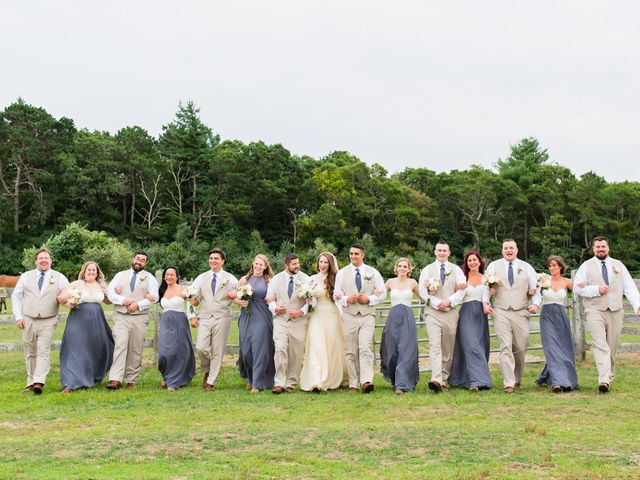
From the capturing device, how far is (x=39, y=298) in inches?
405

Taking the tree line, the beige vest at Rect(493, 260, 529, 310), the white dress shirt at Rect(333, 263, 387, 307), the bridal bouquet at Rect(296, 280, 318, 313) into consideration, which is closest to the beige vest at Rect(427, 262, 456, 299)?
the beige vest at Rect(493, 260, 529, 310)

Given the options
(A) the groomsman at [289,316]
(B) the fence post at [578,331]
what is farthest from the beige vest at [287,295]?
(B) the fence post at [578,331]

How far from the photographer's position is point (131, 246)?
51.2m

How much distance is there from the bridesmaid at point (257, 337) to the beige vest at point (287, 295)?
28cm

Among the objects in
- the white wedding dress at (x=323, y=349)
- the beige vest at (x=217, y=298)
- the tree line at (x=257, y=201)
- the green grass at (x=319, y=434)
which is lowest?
the green grass at (x=319, y=434)

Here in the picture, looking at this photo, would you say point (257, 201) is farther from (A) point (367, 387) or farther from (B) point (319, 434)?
(B) point (319, 434)

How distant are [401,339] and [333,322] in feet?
3.50

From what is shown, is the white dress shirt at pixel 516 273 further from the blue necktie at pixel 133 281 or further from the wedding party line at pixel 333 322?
the blue necktie at pixel 133 281

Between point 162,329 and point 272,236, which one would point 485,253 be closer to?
point 272,236

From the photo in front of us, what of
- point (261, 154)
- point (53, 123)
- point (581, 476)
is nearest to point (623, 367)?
point (581, 476)

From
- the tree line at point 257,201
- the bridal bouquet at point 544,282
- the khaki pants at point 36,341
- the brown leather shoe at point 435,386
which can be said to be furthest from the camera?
the tree line at point 257,201

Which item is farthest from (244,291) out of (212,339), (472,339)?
(472,339)

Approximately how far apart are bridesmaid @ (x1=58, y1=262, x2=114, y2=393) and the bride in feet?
9.81

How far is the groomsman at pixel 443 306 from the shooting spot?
33.3 ft
